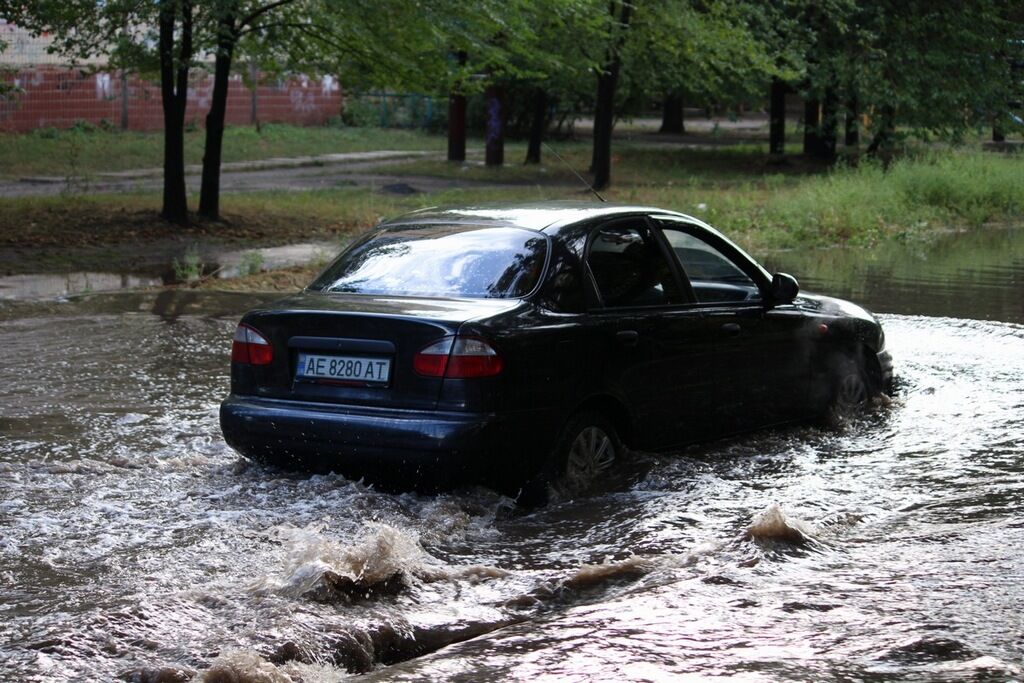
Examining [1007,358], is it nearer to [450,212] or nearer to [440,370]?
[450,212]

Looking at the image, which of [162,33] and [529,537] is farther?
[162,33]

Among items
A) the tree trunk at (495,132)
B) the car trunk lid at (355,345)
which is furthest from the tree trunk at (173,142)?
the tree trunk at (495,132)

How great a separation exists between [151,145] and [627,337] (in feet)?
97.6

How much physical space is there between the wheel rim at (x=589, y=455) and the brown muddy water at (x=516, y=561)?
0.38 ft

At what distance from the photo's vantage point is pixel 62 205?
2031 centimetres

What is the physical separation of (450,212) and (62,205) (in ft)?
46.4

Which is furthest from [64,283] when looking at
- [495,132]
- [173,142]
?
[495,132]

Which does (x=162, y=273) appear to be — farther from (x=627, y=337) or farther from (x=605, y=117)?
(x=605, y=117)

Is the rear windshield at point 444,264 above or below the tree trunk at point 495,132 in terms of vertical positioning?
below

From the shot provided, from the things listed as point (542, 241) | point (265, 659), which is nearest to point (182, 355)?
point (542, 241)

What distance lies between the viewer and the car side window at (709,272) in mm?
7867

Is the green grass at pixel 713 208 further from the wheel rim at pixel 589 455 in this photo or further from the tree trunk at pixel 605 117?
the wheel rim at pixel 589 455

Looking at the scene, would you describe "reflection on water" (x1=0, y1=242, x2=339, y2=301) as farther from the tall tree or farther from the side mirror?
the side mirror

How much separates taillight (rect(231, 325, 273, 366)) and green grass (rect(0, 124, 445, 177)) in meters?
19.9
